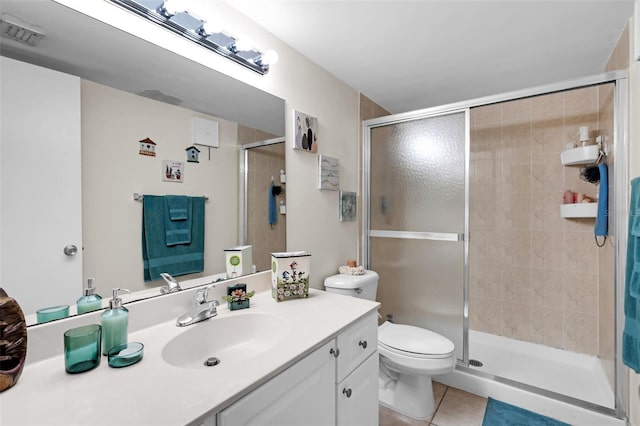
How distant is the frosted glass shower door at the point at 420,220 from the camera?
6.69 ft

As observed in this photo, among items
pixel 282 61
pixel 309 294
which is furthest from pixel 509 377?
pixel 282 61

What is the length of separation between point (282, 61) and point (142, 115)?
921 mm

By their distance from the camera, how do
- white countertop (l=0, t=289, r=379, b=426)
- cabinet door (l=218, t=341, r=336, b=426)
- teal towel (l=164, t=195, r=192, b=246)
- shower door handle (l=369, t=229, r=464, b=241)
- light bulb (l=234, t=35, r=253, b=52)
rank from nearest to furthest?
white countertop (l=0, t=289, r=379, b=426) < cabinet door (l=218, t=341, r=336, b=426) < teal towel (l=164, t=195, r=192, b=246) < light bulb (l=234, t=35, r=253, b=52) < shower door handle (l=369, t=229, r=464, b=241)

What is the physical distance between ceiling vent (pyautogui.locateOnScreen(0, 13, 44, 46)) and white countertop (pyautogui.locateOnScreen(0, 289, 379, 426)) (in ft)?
3.08

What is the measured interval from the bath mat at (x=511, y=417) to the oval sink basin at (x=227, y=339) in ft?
4.75

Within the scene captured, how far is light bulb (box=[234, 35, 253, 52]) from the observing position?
1.39m

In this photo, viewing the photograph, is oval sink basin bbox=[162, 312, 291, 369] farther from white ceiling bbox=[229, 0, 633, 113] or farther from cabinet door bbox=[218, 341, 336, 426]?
white ceiling bbox=[229, 0, 633, 113]

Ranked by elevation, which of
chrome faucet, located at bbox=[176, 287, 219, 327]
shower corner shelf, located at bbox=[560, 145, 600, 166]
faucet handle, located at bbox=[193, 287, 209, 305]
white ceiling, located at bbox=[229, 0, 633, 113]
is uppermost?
white ceiling, located at bbox=[229, 0, 633, 113]

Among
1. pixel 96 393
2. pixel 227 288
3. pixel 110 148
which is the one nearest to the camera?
pixel 96 393

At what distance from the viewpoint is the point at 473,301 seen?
281 cm

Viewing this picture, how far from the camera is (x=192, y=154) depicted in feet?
4.18

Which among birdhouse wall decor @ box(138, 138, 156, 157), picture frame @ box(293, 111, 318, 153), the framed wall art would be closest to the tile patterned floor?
the framed wall art

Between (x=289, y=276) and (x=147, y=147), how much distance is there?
82cm

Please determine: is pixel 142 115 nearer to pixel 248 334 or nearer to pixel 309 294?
pixel 248 334
